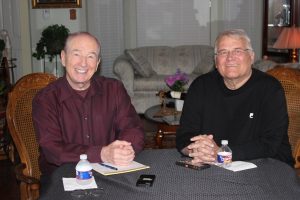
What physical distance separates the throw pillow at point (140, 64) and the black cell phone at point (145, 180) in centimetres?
504

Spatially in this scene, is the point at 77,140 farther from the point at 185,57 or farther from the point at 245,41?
the point at 185,57

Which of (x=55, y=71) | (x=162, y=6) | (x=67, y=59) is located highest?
(x=162, y=6)

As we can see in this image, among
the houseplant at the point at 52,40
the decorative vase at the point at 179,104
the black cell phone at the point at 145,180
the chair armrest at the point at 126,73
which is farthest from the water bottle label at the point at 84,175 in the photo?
the houseplant at the point at 52,40

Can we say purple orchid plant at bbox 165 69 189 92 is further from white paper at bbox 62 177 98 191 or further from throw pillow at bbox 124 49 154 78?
white paper at bbox 62 177 98 191

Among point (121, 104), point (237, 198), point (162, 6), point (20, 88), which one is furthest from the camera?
point (162, 6)

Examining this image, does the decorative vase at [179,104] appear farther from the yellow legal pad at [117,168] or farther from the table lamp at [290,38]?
the yellow legal pad at [117,168]

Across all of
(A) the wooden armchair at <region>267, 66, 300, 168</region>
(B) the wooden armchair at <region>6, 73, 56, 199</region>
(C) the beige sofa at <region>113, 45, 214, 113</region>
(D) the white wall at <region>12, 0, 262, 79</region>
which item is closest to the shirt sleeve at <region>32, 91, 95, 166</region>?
(B) the wooden armchair at <region>6, 73, 56, 199</region>

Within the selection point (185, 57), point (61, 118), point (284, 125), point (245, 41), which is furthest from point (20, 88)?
point (185, 57)

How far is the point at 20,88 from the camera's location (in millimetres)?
2545

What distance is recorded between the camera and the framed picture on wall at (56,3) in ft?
24.6

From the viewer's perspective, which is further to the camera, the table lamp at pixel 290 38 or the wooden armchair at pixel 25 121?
the table lamp at pixel 290 38

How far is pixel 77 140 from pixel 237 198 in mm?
928

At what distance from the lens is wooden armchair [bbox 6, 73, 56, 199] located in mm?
2455

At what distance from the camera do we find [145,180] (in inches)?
70.8
